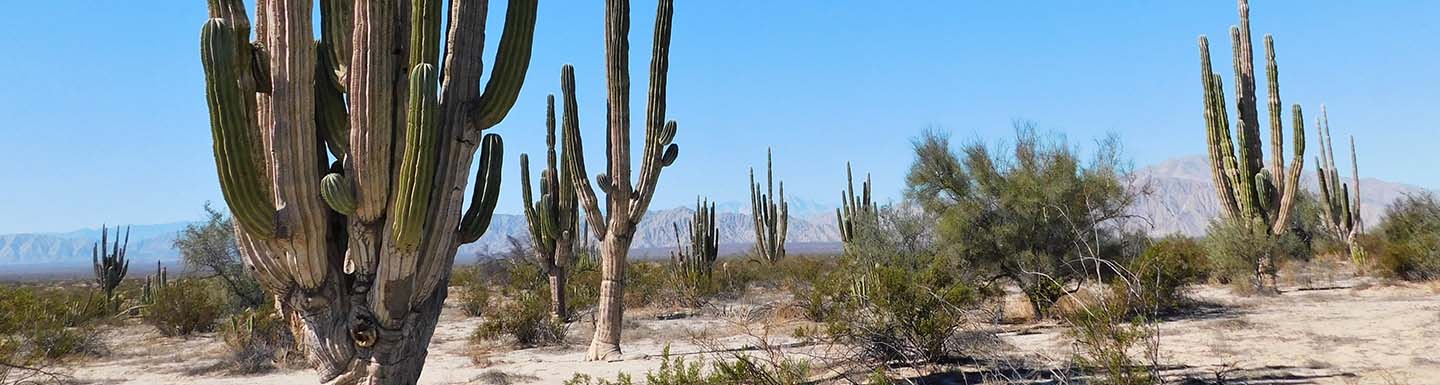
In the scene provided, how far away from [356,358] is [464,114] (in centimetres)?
172

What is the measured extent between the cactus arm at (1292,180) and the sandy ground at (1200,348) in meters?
1.56

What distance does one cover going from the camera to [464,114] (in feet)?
17.7

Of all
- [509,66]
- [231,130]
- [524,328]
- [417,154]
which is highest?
[509,66]

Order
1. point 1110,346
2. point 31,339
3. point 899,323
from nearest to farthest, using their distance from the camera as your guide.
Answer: point 1110,346
point 899,323
point 31,339

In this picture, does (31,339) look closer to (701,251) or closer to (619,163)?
(619,163)

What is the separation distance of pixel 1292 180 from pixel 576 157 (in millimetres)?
14088

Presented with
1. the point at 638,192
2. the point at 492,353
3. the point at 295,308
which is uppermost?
the point at 638,192

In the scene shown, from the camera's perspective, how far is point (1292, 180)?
15.9 metres

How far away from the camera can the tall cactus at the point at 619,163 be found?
378 inches

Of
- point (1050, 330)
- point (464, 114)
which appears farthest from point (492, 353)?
point (1050, 330)

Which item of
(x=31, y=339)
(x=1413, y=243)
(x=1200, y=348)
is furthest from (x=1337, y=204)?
(x=31, y=339)

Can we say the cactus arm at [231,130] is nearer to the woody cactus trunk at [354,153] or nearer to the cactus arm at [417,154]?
the woody cactus trunk at [354,153]

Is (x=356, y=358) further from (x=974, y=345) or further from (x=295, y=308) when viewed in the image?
(x=974, y=345)

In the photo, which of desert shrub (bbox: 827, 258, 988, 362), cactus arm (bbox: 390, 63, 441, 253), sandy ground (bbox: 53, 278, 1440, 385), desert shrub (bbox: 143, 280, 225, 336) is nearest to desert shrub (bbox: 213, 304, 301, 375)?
sandy ground (bbox: 53, 278, 1440, 385)
